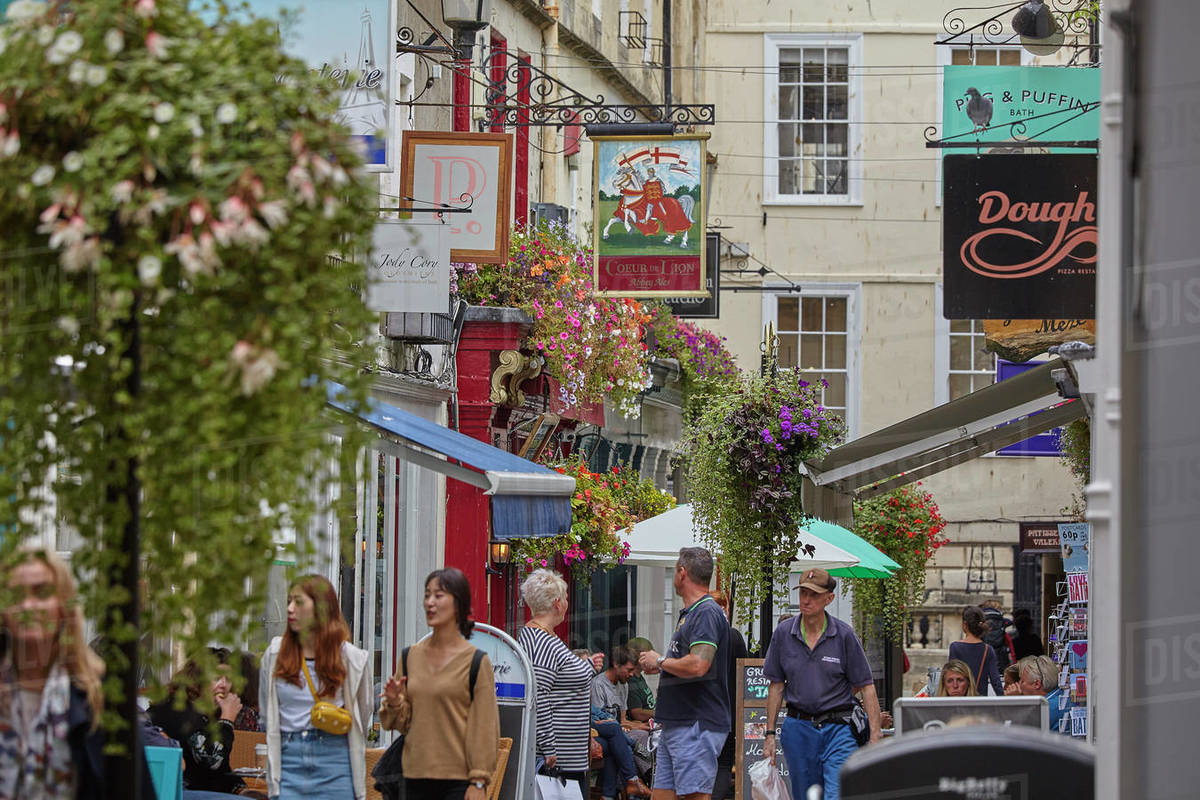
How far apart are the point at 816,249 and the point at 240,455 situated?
2452cm

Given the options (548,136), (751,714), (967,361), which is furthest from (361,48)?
(967,361)

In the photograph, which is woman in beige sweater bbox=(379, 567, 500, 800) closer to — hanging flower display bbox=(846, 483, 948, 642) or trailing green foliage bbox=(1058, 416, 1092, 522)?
trailing green foliage bbox=(1058, 416, 1092, 522)

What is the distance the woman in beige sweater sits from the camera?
7.21m

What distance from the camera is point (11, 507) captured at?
12.8ft

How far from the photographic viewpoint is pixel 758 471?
1328cm

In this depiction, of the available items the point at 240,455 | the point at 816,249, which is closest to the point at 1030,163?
the point at 240,455

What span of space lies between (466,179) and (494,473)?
16.6 ft

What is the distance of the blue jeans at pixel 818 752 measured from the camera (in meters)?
9.64

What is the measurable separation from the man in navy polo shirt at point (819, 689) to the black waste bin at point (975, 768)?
4852mm

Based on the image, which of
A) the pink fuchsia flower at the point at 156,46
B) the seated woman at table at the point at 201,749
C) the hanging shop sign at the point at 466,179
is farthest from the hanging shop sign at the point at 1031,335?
the pink fuchsia flower at the point at 156,46

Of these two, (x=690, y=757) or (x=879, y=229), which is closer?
(x=690, y=757)

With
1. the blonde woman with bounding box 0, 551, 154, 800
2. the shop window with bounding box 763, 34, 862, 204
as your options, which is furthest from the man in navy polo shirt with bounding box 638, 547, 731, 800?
the shop window with bounding box 763, 34, 862, 204

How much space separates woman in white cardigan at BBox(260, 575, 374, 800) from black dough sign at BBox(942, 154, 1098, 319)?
5710 mm

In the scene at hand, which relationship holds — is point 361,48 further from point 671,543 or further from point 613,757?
point 671,543
